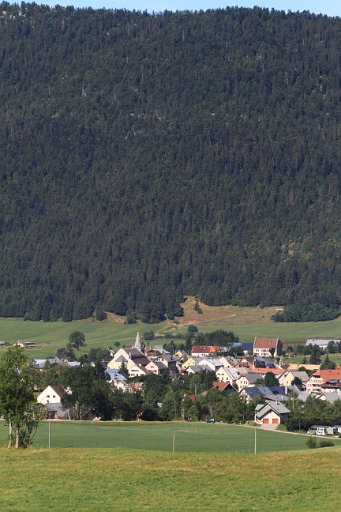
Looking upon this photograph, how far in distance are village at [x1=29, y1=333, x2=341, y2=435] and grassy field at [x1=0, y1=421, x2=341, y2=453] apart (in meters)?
3.49

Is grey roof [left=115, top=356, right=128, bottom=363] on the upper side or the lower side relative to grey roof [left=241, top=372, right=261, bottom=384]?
upper

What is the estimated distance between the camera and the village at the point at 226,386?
123750 mm

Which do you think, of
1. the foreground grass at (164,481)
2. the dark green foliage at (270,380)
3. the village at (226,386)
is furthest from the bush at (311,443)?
the dark green foliage at (270,380)

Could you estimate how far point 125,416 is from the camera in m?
124

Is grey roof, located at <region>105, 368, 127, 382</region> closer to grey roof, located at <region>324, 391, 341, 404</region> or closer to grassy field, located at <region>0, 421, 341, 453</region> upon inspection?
grey roof, located at <region>324, 391, 341, 404</region>

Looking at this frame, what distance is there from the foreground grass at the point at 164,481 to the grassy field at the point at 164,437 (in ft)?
89.9

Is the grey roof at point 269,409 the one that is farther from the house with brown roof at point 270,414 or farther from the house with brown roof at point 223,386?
the house with brown roof at point 223,386

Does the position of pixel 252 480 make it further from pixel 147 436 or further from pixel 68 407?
pixel 68 407

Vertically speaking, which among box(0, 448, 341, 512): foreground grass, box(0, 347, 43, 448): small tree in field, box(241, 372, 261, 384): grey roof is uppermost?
box(241, 372, 261, 384): grey roof

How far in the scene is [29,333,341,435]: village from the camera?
406 ft

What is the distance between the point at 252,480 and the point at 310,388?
4117 inches

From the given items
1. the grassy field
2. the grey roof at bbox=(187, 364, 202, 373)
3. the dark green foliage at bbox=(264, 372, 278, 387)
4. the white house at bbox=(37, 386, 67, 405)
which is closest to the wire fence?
the grassy field

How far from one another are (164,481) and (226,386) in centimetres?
9688

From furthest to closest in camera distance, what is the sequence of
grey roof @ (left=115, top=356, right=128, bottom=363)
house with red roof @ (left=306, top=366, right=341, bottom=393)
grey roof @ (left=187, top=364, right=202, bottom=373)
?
grey roof @ (left=115, top=356, right=128, bottom=363) → grey roof @ (left=187, top=364, right=202, bottom=373) → house with red roof @ (left=306, top=366, right=341, bottom=393)
